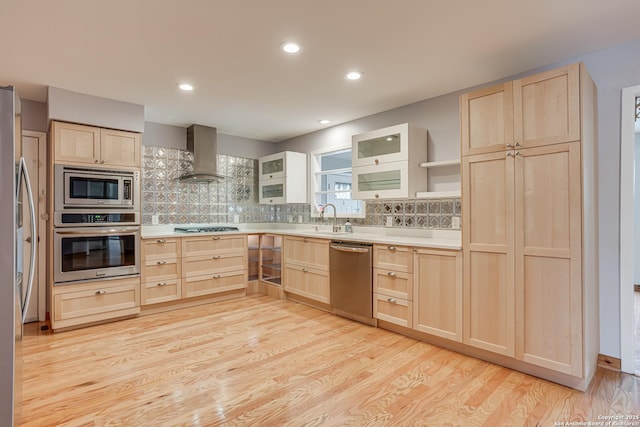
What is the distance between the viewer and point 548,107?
225 centimetres

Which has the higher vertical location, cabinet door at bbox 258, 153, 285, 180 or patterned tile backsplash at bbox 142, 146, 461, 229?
cabinet door at bbox 258, 153, 285, 180

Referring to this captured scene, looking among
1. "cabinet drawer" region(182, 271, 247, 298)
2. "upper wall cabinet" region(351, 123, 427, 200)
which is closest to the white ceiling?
"upper wall cabinet" region(351, 123, 427, 200)

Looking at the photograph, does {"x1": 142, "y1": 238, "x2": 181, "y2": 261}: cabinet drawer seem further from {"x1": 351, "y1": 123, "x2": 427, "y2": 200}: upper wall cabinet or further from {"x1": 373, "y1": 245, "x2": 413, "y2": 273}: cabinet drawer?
{"x1": 373, "y1": 245, "x2": 413, "y2": 273}: cabinet drawer

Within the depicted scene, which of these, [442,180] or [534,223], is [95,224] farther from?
[534,223]

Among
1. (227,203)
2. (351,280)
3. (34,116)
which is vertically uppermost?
(34,116)

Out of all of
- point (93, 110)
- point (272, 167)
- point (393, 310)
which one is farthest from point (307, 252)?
point (93, 110)

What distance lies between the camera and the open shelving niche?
10.6ft

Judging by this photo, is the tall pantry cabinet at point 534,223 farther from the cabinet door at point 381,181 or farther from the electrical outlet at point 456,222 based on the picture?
the cabinet door at point 381,181

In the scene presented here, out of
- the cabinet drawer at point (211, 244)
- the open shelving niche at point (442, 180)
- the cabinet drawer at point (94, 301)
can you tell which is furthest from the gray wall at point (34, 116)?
the open shelving niche at point (442, 180)

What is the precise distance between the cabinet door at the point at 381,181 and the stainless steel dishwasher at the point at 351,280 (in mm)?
636

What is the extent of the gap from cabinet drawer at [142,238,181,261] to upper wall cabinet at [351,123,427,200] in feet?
7.41

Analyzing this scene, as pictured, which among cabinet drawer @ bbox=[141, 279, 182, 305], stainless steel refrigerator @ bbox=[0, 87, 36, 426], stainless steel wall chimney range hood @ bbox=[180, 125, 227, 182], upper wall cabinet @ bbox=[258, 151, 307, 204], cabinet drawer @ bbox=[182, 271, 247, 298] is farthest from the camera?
upper wall cabinet @ bbox=[258, 151, 307, 204]

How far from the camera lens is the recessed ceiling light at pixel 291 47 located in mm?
2381

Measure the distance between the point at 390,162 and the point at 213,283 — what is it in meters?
2.69
